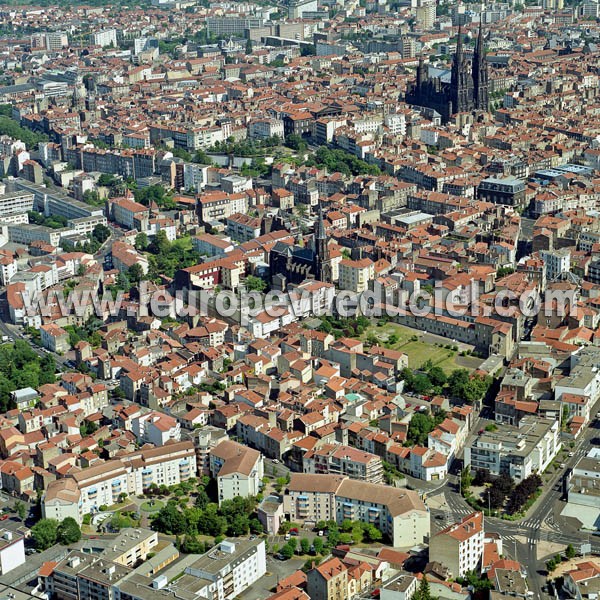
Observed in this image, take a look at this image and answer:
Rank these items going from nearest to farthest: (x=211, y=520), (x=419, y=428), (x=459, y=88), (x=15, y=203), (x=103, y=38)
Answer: (x=211, y=520), (x=419, y=428), (x=15, y=203), (x=459, y=88), (x=103, y=38)

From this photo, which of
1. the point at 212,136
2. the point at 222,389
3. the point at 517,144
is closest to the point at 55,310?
the point at 222,389

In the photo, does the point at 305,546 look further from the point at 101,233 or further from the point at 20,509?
the point at 101,233

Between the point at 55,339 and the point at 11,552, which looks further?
the point at 55,339

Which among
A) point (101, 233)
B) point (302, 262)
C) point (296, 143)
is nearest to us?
point (302, 262)

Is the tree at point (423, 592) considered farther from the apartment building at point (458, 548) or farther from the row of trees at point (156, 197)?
the row of trees at point (156, 197)

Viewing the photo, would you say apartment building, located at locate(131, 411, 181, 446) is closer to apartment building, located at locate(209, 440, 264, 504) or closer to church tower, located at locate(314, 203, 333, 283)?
apartment building, located at locate(209, 440, 264, 504)

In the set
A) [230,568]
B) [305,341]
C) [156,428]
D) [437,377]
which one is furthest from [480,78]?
[230,568]
